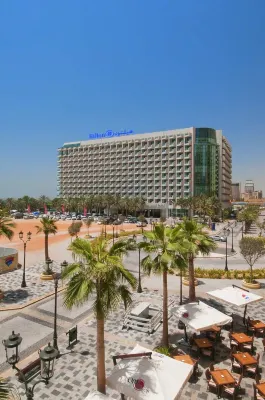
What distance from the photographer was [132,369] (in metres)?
10.1

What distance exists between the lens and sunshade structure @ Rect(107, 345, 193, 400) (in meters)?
9.36

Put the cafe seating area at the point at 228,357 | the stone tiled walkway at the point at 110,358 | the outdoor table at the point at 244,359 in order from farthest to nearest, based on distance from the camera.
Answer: the outdoor table at the point at 244,359 < the stone tiled walkway at the point at 110,358 < the cafe seating area at the point at 228,357

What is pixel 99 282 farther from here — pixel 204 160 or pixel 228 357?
pixel 204 160

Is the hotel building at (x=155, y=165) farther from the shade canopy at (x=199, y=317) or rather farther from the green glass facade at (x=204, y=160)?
the shade canopy at (x=199, y=317)

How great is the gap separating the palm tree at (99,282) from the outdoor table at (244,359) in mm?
6817

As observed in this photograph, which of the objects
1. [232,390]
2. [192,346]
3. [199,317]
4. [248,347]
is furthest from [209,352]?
[232,390]

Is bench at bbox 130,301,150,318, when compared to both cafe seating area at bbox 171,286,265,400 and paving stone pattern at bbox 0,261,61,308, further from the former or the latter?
paving stone pattern at bbox 0,261,61,308

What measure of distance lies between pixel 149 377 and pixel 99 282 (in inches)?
153

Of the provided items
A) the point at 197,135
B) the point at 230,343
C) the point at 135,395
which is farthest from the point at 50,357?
the point at 197,135

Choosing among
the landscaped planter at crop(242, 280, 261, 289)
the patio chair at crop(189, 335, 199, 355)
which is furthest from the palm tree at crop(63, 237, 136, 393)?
the landscaped planter at crop(242, 280, 261, 289)

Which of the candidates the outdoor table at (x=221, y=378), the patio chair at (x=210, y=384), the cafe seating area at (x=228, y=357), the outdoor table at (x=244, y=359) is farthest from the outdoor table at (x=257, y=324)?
the patio chair at (x=210, y=384)

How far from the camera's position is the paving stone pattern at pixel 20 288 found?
2254cm

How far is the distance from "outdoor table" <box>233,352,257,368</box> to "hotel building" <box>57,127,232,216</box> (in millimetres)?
98440

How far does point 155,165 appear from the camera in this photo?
392 feet
